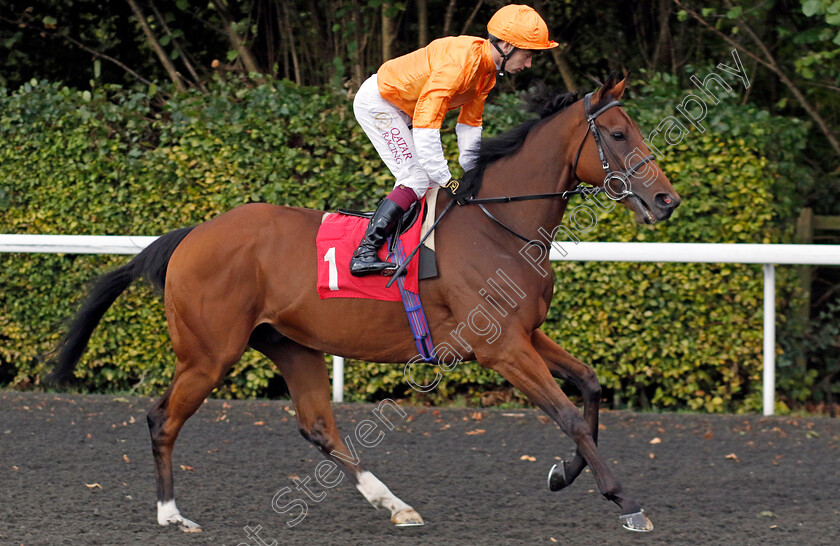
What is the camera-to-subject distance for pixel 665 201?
378cm

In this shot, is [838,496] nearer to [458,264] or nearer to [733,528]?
[733,528]

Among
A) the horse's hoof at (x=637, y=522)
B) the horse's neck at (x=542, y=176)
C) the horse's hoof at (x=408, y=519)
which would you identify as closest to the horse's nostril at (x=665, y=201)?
the horse's neck at (x=542, y=176)

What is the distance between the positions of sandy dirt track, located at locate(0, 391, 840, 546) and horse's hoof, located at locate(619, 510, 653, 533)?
0.33 ft

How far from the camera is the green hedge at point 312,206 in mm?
6219

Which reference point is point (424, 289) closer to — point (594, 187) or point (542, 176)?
point (542, 176)

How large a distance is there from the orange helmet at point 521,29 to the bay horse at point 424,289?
1.11 feet

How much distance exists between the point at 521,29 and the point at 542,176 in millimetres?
629

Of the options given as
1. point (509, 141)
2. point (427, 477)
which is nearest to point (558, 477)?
point (427, 477)

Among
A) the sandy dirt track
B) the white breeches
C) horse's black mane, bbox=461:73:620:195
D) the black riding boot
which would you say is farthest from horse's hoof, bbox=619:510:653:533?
the white breeches

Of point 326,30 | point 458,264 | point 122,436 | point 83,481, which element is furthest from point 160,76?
point 458,264

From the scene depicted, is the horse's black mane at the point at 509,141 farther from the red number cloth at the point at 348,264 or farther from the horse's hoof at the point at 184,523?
the horse's hoof at the point at 184,523

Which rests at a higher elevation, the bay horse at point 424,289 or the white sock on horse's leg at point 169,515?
the bay horse at point 424,289

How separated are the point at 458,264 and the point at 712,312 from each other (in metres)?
2.80

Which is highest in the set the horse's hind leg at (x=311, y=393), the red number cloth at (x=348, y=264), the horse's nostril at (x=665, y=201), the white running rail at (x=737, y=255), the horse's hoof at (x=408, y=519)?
the horse's nostril at (x=665, y=201)
